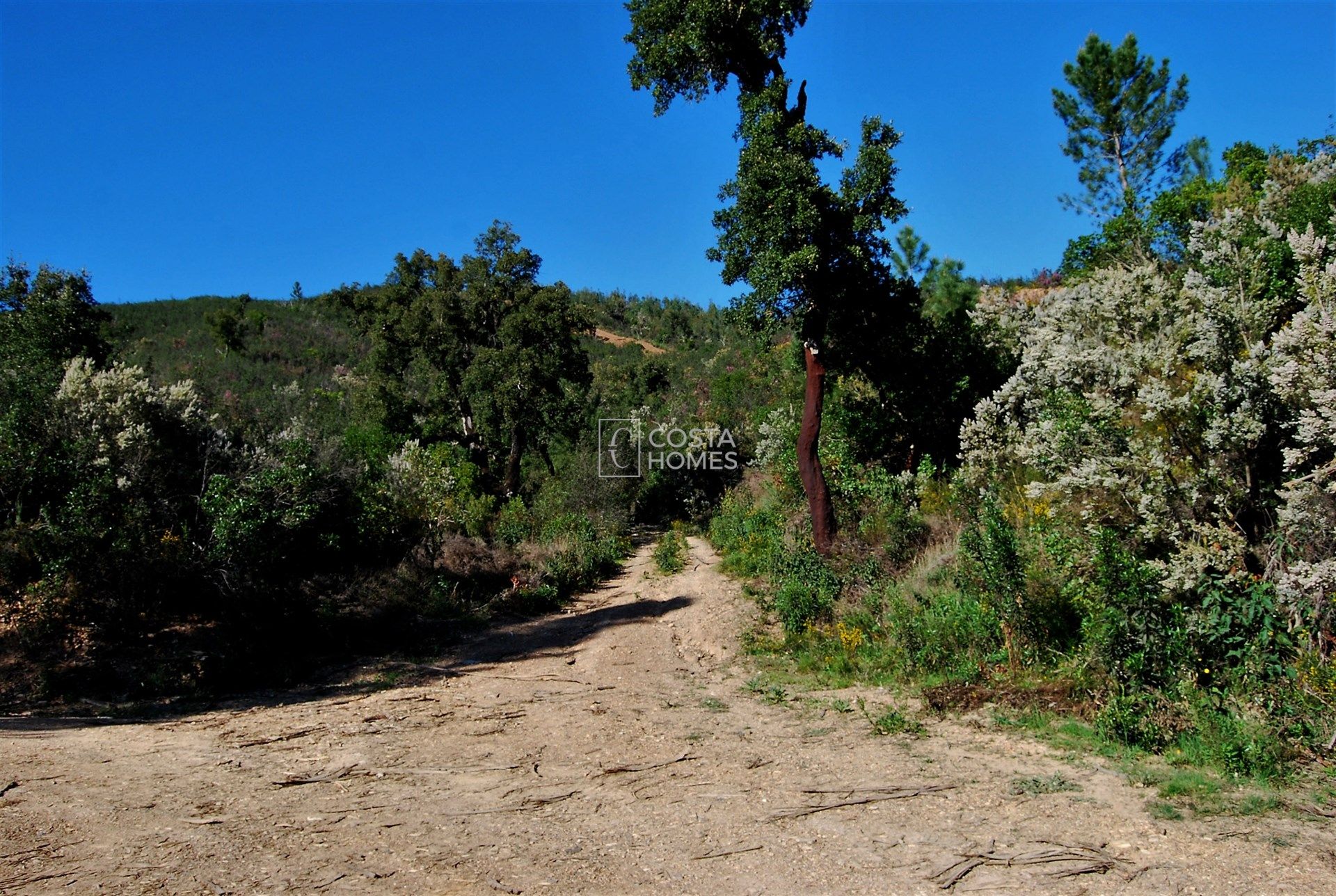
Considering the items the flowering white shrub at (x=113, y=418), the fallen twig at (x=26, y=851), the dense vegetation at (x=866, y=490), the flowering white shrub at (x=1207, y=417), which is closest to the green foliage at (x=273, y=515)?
the dense vegetation at (x=866, y=490)

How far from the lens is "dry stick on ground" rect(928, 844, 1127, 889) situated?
4039 mm

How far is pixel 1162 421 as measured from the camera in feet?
21.9

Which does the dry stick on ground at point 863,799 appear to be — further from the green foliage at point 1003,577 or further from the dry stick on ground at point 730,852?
the green foliage at point 1003,577

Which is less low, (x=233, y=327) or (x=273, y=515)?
(x=233, y=327)

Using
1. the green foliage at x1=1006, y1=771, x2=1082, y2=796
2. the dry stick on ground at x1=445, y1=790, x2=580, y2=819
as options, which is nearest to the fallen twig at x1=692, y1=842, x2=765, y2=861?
the dry stick on ground at x1=445, y1=790, x2=580, y2=819

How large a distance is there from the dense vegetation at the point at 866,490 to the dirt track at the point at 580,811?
4.18ft

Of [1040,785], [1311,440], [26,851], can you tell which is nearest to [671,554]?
[1040,785]

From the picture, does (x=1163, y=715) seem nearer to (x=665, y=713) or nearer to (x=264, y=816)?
(x=665, y=713)

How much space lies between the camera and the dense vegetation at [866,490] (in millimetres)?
6055

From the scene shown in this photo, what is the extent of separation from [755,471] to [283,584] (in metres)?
13.7

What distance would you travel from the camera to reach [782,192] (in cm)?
1180

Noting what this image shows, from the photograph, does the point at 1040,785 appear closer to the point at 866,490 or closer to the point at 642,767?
the point at 642,767

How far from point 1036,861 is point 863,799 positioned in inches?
46.8

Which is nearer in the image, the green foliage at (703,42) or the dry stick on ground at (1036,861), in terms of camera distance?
the dry stick on ground at (1036,861)
